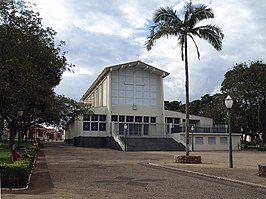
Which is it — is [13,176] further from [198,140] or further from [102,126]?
[102,126]

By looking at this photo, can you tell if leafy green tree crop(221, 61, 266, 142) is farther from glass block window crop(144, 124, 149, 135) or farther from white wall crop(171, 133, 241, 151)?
glass block window crop(144, 124, 149, 135)

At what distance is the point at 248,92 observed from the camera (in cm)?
4772

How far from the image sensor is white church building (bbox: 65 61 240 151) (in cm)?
4594

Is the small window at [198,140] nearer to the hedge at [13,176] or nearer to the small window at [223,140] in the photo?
the small window at [223,140]

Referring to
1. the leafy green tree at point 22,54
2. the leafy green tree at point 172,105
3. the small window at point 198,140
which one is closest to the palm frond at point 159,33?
the leafy green tree at point 22,54

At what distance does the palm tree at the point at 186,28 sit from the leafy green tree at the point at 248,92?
28.9 m

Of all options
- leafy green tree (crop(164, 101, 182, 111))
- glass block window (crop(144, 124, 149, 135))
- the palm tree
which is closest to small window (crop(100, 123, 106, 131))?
glass block window (crop(144, 124, 149, 135))

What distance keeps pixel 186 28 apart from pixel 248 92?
97.8ft

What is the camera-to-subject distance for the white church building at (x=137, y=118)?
4594cm

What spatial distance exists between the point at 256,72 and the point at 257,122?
7.88 m

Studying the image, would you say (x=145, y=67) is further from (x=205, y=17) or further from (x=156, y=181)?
(x=156, y=181)

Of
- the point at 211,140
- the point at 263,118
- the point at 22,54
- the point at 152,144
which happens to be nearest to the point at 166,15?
the point at 22,54

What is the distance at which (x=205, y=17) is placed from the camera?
20516 millimetres

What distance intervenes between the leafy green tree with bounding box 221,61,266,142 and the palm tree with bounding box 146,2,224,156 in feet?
94.9
